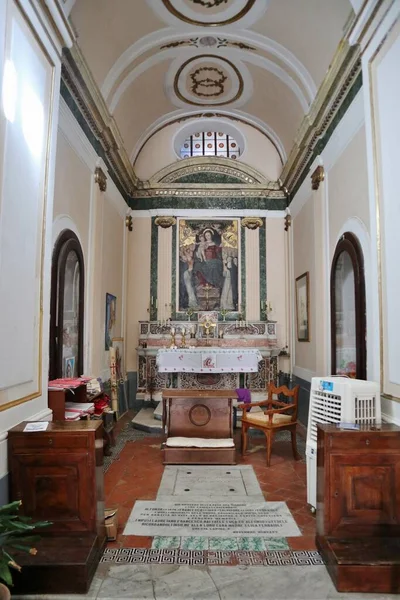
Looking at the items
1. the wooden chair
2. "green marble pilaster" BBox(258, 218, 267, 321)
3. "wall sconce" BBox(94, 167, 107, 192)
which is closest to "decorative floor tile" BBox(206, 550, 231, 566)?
the wooden chair

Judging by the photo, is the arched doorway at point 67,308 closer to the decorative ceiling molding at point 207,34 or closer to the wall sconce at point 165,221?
the decorative ceiling molding at point 207,34

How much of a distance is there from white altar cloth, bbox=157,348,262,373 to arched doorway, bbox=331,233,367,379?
2340mm

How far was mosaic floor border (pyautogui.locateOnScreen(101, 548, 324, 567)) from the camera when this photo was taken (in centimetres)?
338

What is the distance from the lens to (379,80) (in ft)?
13.8

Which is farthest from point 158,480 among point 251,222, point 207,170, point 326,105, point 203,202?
point 207,170

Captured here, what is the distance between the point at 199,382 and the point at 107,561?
6022 mm

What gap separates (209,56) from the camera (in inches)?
325

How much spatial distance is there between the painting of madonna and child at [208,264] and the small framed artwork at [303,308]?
1.63 meters

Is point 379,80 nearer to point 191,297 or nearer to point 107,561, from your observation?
point 107,561

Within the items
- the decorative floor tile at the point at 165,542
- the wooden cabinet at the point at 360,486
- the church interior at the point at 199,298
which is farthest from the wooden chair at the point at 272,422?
the wooden cabinet at the point at 360,486

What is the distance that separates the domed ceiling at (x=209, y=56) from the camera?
6.23 m

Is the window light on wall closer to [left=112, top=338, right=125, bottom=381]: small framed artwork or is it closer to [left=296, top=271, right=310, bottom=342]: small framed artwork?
[left=296, top=271, right=310, bottom=342]: small framed artwork

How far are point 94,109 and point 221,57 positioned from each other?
291 centimetres

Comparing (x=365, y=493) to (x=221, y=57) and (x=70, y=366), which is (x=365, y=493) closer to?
(x=70, y=366)
